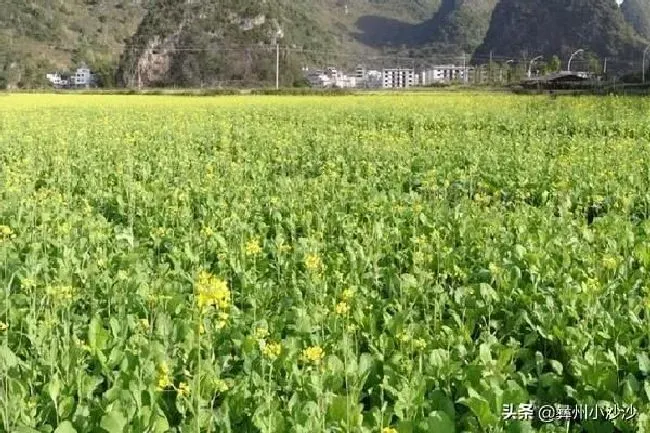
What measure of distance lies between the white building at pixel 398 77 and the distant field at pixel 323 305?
113835 mm

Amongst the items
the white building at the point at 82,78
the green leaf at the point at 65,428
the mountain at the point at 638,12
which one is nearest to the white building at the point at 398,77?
the mountain at the point at 638,12

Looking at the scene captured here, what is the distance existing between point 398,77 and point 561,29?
2878 cm

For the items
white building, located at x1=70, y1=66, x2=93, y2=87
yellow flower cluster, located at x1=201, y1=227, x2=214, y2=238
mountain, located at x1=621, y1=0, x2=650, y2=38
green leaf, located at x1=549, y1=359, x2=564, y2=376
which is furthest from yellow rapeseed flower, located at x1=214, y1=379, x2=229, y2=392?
mountain, located at x1=621, y1=0, x2=650, y2=38

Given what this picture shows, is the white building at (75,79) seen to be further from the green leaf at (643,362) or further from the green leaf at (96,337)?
the green leaf at (643,362)

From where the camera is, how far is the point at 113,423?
87.7 inches

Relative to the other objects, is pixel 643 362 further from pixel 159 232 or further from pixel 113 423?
pixel 159 232

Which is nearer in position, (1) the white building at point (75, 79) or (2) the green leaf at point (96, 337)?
(2) the green leaf at point (96, 337)

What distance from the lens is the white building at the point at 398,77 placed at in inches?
4700

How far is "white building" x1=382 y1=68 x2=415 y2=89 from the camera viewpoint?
119375mm

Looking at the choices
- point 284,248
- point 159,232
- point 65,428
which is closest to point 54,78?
point 159,232

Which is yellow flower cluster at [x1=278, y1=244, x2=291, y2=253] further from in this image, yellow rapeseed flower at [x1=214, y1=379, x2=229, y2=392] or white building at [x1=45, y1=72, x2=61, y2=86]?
white building at [x1=45, y1=72, x2=61, y2=86]

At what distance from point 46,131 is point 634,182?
10811 millimetres

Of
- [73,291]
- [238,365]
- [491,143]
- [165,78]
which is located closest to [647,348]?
[238,365]

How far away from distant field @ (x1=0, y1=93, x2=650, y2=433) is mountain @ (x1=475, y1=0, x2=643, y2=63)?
97527 mm
